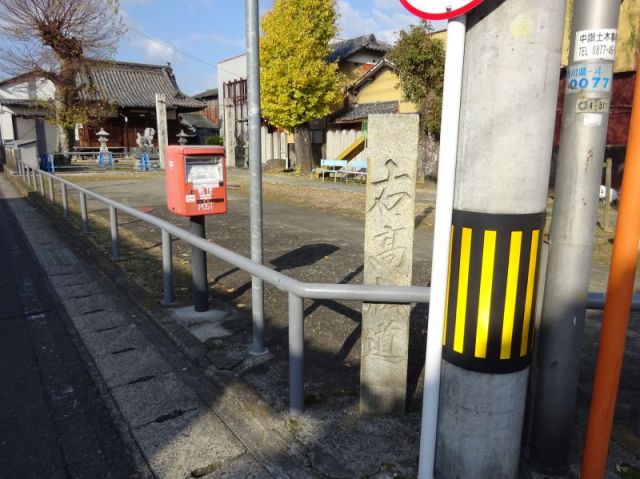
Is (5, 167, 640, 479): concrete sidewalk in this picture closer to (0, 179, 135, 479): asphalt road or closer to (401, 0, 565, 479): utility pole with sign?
(0, 179, 135, 479): asphalt road

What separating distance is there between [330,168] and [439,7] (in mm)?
19742

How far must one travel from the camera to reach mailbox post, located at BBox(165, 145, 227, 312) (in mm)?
3779

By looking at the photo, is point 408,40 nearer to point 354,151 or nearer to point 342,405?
point 354,151

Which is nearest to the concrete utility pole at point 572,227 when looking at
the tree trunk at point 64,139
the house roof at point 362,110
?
the house roof at point 362,110

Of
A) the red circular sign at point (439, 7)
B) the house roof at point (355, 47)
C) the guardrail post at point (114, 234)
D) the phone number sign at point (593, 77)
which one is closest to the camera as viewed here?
the red circular sign at point (439, 7)

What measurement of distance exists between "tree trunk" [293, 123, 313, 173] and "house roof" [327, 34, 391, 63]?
4.36 metres

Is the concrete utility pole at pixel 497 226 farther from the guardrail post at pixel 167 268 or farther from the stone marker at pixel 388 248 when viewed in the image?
the guardrail post at pixel 167 268

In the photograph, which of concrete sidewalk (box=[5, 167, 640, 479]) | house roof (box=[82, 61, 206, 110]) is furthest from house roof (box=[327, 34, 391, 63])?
concrete sidewalk (box=[5, 167, 640, 479])

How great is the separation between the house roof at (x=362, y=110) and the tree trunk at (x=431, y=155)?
3.54 meters

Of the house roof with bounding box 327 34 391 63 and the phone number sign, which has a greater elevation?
the house roof with bounding box 327 34 391 63

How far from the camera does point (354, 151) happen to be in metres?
21.0

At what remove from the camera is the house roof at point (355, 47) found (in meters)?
24.2

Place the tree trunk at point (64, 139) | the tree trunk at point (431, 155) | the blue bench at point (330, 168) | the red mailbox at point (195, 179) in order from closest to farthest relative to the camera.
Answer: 1. the red mailbox at point (195, 179)
2. the tree trunk at point (431, 155)
3. the blue bench at point (330, 168)
4. the tree trunk at point (64, 139)

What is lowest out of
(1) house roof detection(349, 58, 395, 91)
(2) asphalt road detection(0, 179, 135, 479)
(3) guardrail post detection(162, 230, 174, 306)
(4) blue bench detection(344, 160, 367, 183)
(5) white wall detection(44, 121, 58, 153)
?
(2) asphalt road detection(0, 179, 135, 479)
